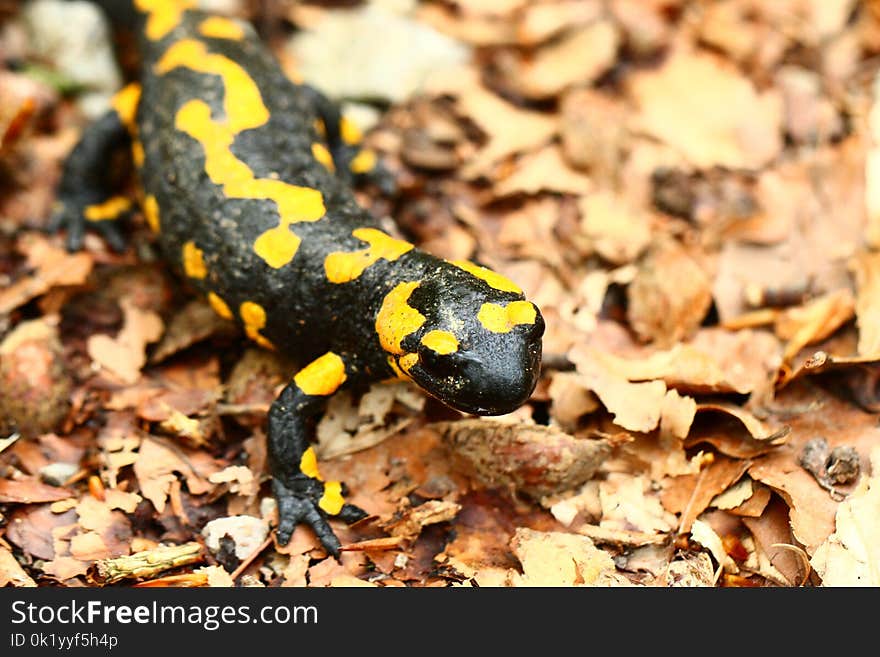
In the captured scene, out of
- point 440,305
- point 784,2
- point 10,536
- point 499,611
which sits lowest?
point 10,536

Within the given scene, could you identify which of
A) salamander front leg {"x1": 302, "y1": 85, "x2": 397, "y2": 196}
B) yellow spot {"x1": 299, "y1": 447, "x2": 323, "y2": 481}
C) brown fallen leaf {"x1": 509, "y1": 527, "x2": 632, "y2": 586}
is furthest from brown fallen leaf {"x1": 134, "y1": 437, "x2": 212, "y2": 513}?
salamander front leg {"x1": 302, "y1": 85, "x2": 397, "y2": 196}

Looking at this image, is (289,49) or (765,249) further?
(289,49)

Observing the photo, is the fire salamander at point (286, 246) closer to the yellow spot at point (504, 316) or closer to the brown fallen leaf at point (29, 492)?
the yellow spot at point (504, 316)

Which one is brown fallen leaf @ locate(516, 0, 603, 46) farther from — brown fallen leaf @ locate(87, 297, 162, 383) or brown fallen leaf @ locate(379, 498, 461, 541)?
brown fallen leaf @ locate(379, 498, 461, 541)

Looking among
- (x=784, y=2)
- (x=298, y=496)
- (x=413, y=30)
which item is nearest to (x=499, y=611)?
(x=298, y=496)

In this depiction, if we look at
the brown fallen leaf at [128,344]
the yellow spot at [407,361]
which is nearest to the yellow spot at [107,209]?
the brown fallen leaf at [128,344]

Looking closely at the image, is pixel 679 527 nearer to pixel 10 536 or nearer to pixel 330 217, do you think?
pixel 330 217

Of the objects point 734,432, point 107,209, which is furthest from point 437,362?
point 107,209
